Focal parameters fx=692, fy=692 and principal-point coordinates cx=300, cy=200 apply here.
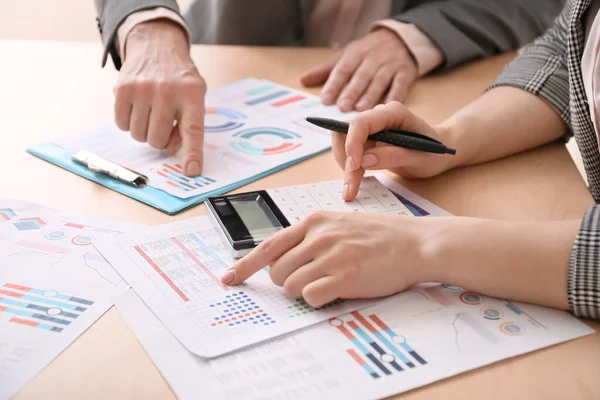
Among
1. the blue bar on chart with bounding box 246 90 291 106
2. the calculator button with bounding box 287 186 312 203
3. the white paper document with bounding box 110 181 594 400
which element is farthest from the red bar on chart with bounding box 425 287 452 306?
the blue bar on chart with bounding box 246 90 291 106

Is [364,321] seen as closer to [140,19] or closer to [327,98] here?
[327,98]

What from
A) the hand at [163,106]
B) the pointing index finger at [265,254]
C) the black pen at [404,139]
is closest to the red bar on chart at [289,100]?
the hand at [163,106]

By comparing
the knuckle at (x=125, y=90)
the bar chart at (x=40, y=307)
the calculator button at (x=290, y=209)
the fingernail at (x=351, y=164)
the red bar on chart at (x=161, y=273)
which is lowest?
the bar chart at (x=40, y=307)

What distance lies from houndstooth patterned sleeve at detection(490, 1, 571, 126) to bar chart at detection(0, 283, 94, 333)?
27.4 inches

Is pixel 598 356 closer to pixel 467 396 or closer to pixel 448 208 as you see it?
pixel 467 396

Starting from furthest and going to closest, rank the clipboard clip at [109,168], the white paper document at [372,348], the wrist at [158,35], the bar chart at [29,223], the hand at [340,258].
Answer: the wrist at [158,35]
the clipboard clip at [109,168]
the bar chart at [29,223]
the hand at [340,258]
the white paper document at [372,348]

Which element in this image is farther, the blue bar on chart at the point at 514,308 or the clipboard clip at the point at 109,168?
the clipboard clip at the point at 109,168

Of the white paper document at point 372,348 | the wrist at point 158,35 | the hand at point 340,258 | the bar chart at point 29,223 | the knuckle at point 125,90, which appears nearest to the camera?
the white paper document at point 372,348

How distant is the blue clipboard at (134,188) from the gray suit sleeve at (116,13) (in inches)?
9.8

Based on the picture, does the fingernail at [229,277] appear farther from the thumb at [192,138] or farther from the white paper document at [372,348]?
the thumb at [192,138]

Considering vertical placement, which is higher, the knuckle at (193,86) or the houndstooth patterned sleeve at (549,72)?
the houndstooth patterned sleeve at (549,72)

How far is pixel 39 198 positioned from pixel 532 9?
97 centimetres

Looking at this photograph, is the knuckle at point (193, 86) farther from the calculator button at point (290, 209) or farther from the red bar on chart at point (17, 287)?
the red bar on chart at point (17, 287)

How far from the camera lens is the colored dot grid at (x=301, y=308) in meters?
0.65
